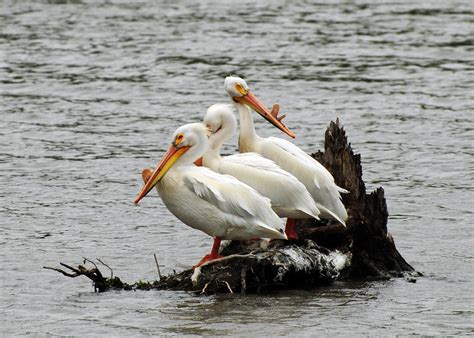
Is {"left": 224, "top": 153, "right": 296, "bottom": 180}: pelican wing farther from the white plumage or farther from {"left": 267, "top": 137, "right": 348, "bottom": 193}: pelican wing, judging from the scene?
{"left": 267, "top": 137, "right": 348, "bottom": 193}: pelican wing

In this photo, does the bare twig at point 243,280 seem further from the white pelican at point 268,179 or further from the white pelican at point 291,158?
the white pelican at point 291,158

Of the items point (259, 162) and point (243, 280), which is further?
point (259, 162)

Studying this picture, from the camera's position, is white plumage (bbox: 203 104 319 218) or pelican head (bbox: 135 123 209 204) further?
white plumage (bbox: 203 104 319 218)

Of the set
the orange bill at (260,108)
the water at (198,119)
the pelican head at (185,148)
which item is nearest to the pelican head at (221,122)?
the pelican head at (185,148)

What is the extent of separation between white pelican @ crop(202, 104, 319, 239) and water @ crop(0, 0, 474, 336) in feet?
1.96

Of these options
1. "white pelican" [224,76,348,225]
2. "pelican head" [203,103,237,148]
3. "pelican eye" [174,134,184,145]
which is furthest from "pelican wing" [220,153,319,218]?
"pelican eye" [174,134,184,145]

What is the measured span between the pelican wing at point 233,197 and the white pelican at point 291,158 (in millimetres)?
452

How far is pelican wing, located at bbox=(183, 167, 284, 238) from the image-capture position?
26.4 ft

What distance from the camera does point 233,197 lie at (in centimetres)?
809

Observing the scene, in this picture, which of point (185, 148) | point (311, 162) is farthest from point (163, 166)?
point (311, 162)

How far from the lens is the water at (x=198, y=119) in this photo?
787cm

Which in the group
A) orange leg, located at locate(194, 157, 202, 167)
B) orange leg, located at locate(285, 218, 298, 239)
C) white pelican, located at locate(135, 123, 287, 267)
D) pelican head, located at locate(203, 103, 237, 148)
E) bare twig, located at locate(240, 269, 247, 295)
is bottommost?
bare twig, located at locate(240, 269, 247, 295)

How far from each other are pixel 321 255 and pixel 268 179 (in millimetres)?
639

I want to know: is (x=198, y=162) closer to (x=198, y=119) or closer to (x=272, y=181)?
(x=272, y=181)
